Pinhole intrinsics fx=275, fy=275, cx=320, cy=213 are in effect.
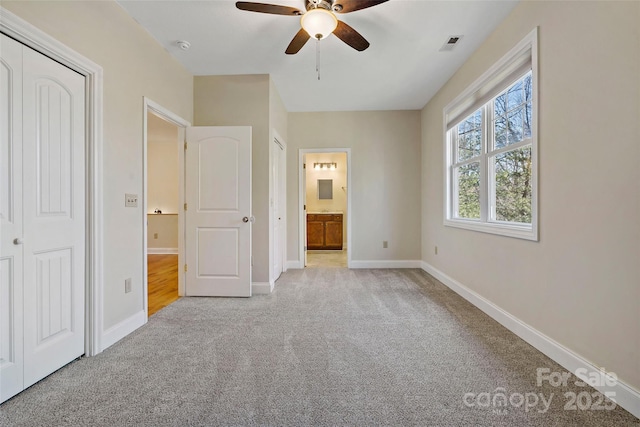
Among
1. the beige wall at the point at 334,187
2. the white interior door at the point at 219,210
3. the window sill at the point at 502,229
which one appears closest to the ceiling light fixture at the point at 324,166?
the beige wall at the point at 334,187

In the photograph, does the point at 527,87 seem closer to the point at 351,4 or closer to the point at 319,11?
the point at 351,4

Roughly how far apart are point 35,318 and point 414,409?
218 centimetres

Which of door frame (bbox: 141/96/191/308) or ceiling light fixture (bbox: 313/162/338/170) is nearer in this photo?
door frame (bbox: 141/96/191/308)

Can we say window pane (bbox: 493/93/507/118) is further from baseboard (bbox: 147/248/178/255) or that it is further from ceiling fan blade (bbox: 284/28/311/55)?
baseboard (bbox: 147/248/178/255)

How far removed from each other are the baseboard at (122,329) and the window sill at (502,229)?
3210mm

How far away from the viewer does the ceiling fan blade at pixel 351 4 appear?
1.84 meters

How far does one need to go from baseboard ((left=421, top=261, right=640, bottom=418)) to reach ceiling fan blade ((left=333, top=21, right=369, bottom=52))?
255cm

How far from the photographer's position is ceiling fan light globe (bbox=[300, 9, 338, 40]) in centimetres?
190

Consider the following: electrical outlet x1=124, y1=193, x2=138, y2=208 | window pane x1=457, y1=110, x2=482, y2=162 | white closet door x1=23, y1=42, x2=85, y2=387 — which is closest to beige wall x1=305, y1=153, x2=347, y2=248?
window pane x1=457, y1=110, x2=482, y2=162

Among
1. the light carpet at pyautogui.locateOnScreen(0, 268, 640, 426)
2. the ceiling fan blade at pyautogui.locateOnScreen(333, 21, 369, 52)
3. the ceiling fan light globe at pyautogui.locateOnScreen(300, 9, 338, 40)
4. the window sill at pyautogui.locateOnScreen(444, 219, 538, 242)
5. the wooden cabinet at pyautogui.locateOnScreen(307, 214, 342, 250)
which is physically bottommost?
the light carpet at pyautogui.locateOnScreen(0, 268, 640, 426)

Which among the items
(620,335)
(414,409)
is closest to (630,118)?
(620,335)

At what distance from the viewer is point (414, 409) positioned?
1394 millimetres

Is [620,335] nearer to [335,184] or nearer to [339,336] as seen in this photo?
[339,336]

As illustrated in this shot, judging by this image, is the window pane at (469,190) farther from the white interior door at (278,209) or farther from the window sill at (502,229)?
the white interior door at (278,209)
